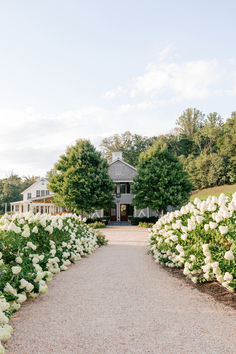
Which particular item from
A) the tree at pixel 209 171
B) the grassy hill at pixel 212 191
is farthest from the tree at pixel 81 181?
the tree at pixel 209 171

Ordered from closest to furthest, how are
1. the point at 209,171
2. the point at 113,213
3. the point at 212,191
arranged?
the point at 113,213, the point at 212,191, the point at 209,171

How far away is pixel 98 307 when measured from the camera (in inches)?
159

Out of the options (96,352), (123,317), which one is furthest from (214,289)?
(96,352)

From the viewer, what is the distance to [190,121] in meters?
58.9

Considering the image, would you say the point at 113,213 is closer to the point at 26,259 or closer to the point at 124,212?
the point at 124,212

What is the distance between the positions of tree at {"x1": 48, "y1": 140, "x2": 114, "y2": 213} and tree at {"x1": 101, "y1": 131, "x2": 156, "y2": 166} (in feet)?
97.9

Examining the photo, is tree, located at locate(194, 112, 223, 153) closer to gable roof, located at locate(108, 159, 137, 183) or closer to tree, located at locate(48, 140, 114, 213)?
gable roof, located at locate(108, 159, 137, 183)

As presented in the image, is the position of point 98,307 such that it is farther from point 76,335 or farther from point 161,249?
point 161,249

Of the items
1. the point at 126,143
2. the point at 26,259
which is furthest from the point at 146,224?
the point at 126,143

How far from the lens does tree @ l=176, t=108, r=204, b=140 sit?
192ft

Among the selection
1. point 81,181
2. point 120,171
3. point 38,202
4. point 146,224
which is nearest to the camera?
point 81,181

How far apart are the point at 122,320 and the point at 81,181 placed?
1916 centimetres

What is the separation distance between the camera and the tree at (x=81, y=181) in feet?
74.1

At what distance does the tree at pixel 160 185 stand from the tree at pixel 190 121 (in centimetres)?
3726
